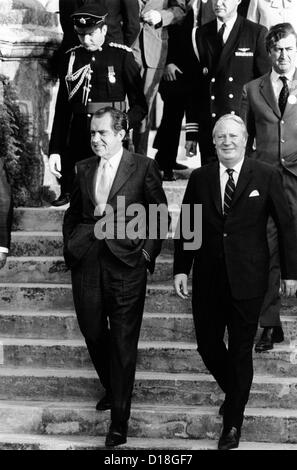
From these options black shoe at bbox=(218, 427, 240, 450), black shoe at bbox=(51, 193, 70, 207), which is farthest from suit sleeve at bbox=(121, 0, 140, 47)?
black shoe at bbox=(218, 427, 240, 450)

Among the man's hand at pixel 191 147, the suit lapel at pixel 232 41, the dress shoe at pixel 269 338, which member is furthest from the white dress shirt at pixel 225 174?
the man's hand at pixel 191 147

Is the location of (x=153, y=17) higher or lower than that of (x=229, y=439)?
higher

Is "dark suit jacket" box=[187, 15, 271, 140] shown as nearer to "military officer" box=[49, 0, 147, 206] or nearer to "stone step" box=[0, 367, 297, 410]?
"military officer" box=[49, 0, 147, 206]

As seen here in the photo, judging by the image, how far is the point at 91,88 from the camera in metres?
9.61

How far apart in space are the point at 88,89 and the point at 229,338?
269cm

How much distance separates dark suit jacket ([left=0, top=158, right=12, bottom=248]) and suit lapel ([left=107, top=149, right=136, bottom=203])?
72 centimetres

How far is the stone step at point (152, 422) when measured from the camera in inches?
316

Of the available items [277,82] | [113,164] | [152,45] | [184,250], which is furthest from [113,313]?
[152,45]

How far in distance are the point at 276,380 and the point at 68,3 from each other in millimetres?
3533

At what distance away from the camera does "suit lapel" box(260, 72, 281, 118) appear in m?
8.59

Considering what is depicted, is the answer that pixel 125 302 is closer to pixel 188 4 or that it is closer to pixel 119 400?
pixel 119 400

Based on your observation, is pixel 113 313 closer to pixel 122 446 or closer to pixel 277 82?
pixel 122 446

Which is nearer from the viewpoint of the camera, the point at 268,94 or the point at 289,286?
the point at 289,286

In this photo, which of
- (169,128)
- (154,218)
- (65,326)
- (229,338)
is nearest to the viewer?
(229,338)
